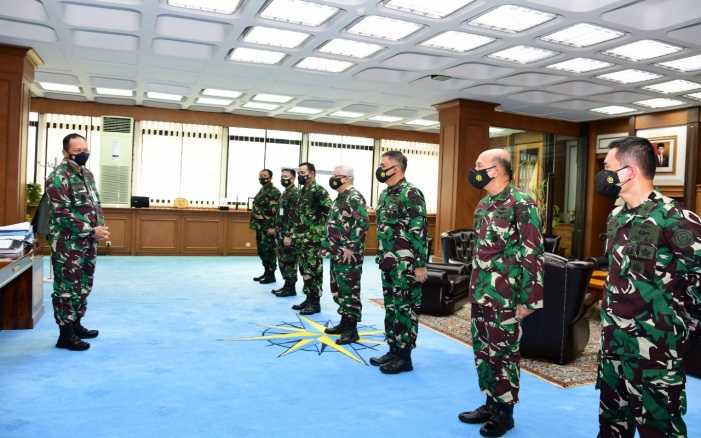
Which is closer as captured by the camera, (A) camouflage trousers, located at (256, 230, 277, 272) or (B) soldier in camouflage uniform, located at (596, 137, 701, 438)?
(B) soldier in camouflage uniform, located at (596, 137, 701, 438)

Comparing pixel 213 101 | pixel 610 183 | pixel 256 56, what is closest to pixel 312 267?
pixel 256 56

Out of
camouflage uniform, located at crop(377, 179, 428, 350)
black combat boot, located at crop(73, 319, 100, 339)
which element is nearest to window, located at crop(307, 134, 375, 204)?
black combat boot, located at crop(73, 319, 100, 339)

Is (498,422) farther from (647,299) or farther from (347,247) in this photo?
(347,247)

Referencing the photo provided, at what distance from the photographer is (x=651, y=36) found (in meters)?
5.80

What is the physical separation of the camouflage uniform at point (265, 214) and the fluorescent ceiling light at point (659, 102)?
254 inches

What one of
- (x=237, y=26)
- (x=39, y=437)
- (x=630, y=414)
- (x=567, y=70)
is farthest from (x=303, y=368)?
(x=567, y=70)

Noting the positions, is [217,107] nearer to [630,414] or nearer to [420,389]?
[420,389]

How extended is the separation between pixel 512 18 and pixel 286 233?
3.61 metres

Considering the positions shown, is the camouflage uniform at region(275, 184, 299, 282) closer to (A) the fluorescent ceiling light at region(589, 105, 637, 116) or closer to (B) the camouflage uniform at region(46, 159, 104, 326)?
(B) the camouflage uniform at region(46, 159, 104, 326)

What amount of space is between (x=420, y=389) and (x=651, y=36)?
4611mm

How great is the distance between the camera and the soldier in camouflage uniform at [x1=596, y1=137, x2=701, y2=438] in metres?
2.11

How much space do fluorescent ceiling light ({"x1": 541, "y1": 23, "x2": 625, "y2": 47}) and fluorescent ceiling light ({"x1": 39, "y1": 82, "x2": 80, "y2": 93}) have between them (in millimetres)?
8128

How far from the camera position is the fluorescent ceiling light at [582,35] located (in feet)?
18.9

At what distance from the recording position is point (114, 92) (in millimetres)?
10203
